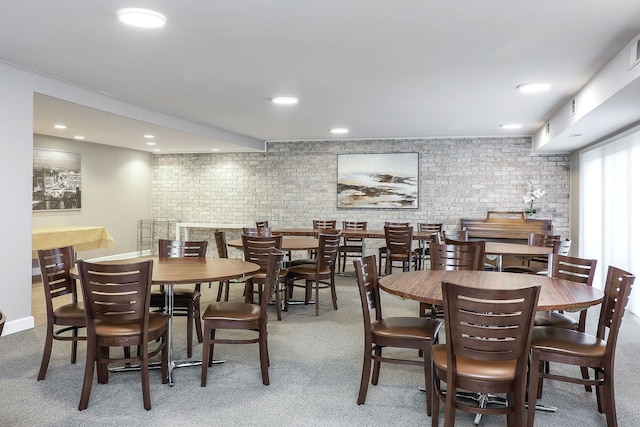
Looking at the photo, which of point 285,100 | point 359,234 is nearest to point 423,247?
point 359,234

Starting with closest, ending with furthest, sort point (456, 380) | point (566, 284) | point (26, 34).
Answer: point (456, 380) < point (566, 284) < point (26, 34)

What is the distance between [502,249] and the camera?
16.4 feet

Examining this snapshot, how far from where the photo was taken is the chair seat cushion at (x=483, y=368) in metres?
2.10

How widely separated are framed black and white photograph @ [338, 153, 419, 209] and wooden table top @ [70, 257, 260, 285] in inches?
213

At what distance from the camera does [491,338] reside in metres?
2.09

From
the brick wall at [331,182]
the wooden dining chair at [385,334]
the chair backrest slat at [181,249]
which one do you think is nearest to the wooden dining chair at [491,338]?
the wooden dining chair at [385,334]

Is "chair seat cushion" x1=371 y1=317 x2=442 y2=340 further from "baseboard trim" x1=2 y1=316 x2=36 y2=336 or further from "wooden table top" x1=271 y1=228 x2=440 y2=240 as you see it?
"wooden table top" x1=271 y1=228 x2=440 y2=240

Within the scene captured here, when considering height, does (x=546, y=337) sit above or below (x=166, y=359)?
above

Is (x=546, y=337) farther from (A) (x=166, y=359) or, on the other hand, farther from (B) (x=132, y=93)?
(B) (x=132, y=93)

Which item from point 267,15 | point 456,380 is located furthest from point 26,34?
point 456,380

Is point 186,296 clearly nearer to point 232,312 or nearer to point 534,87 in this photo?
point 232,312

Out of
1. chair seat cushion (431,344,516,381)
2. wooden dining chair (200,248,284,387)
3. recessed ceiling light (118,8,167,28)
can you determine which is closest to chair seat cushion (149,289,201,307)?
wooden dining chair (200,248,284,387)

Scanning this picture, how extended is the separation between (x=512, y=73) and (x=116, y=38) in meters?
3.19

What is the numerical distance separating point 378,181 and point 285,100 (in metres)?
3.77
